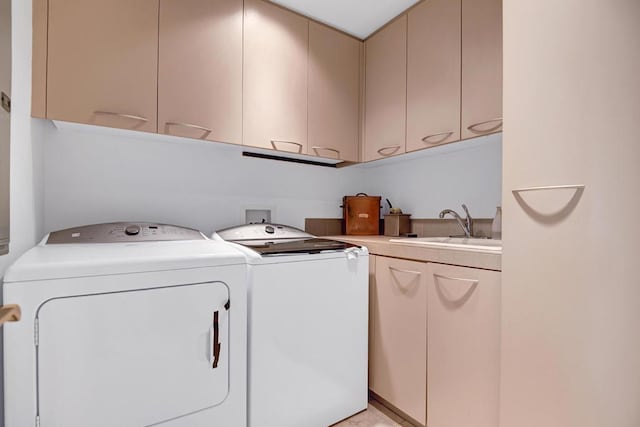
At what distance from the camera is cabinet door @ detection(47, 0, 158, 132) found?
124 centimetres

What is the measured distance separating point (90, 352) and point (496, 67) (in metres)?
1.94

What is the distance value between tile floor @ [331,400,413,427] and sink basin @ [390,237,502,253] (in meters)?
0.93

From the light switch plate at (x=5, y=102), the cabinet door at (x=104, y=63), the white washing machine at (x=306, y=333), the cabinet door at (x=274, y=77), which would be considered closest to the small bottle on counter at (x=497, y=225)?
the white washing machine at (x=306, y=333)

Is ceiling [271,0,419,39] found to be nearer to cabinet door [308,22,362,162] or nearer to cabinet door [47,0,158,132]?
cabinet door [308,22,362,162]

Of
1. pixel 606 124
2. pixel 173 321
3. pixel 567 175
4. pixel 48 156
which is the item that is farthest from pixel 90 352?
A: pixel 606 124

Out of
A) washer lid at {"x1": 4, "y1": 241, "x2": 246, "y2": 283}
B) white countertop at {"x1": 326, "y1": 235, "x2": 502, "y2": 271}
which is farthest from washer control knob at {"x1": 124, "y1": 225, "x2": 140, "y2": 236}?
white countertop at {"x1": 326, "y1": 235, "x2": 502, "y2": 271}

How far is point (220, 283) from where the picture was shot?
1.13 metres

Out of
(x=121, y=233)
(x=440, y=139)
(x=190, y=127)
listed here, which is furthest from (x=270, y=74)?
(x=121, y=233)

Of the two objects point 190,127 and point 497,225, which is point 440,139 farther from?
point 190,127

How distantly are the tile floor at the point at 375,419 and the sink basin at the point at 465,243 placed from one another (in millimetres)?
929

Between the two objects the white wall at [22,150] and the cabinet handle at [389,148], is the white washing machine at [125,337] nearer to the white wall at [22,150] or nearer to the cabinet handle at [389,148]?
the white wall at [22,150]

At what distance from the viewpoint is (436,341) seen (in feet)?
4.46

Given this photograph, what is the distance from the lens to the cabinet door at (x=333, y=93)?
75.9 inches

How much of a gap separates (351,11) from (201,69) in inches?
39.3
